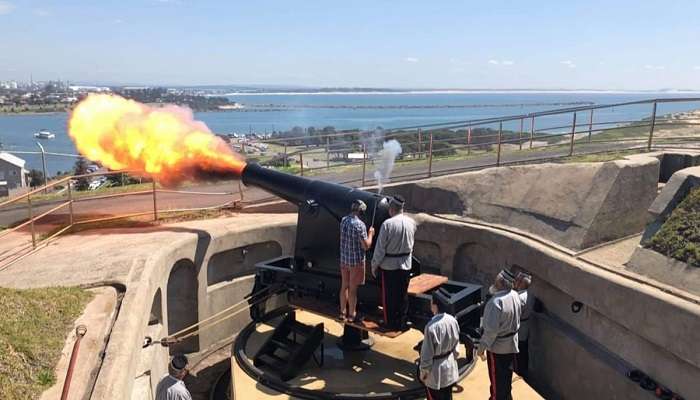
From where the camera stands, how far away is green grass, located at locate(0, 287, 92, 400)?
5055 millimetres

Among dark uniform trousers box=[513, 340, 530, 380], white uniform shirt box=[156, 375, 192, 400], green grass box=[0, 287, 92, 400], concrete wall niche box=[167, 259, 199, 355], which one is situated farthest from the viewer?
concrete wall niche box=[167, 259, 199, 355]

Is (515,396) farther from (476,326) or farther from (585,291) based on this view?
(585,291)

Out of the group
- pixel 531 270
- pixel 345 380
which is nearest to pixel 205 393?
pixel 345 380

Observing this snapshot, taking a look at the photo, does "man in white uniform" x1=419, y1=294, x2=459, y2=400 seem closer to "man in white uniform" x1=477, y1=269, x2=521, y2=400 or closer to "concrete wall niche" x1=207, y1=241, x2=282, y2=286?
"man in white uniform" x1=477, y1=269, x2=521, y2=400

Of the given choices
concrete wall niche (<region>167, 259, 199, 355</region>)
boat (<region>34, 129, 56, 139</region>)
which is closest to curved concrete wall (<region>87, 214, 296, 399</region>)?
concrete wall niche (<region>167, 259, 199, 355</region>)

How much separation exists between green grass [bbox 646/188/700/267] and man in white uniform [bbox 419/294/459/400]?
393cm

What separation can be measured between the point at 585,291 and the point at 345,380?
146 inches

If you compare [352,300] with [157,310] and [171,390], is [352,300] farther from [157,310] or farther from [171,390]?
[157,310]

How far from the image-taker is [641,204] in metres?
10.3

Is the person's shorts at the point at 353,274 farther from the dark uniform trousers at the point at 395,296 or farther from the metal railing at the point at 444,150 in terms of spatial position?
the metal railing at the point at 444,150

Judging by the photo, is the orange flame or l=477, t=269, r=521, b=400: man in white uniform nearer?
l=477, t=269, r=521, b=400: man in white uniform

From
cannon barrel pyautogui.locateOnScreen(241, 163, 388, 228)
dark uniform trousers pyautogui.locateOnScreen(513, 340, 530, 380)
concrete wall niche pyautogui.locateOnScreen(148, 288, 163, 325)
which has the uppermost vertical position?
cannon barrel pyautogui.locateOnScreen(241, 163, 388, 228)

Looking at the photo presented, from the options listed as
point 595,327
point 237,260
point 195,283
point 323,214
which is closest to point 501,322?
point 595,327

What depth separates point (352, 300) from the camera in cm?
797
